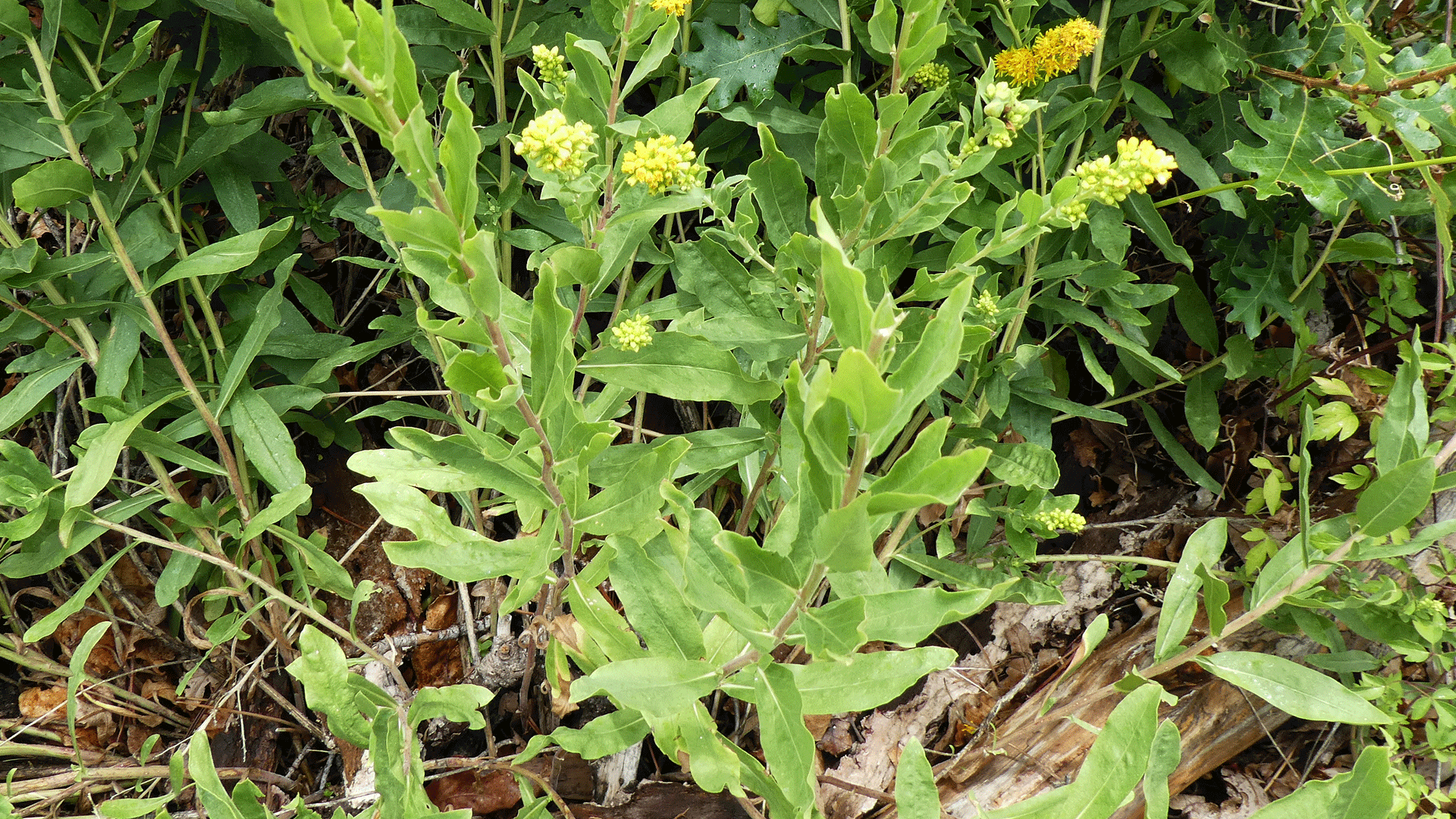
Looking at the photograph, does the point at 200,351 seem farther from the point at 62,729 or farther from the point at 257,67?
the point at 62,729

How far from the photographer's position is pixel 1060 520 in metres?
1.39

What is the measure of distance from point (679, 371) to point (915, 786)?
0.50m

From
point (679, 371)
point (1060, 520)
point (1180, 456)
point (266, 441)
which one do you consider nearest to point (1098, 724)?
point (1060, 520)

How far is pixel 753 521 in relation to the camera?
160 centimetres

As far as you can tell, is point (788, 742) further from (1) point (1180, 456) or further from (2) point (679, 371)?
(1) point (1180, 456)

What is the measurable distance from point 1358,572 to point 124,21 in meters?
2.07

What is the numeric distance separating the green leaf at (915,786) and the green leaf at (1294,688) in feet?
1.62

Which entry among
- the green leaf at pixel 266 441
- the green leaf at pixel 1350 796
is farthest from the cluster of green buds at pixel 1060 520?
the green leaf at pixel 266 441

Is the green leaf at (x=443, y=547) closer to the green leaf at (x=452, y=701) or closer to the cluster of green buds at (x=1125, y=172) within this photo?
the green leaf at (x=452, y=701)

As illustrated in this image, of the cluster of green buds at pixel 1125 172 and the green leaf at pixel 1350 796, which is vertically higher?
the cluster of green buds at pixel 1125 172

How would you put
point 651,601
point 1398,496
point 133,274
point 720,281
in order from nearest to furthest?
point 651,601 → point 1398,496 → point 720,281 → point 133,274

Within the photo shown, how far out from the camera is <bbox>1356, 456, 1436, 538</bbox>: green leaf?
99 centimetres

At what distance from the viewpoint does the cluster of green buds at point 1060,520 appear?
1.39 meters

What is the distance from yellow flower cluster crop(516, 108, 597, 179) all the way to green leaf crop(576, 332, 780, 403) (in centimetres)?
21
